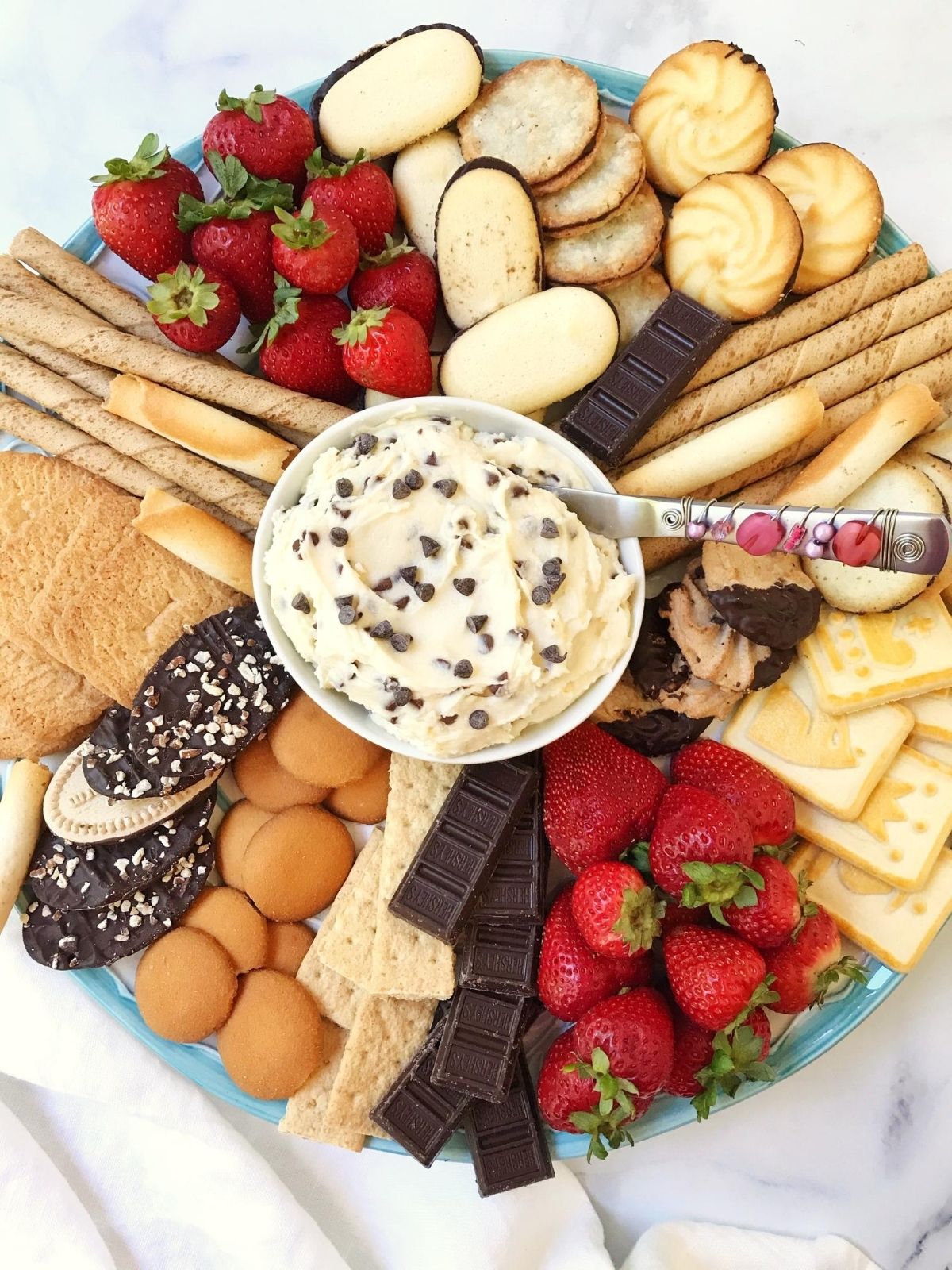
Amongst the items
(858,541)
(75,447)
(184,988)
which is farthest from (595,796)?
(75,447)

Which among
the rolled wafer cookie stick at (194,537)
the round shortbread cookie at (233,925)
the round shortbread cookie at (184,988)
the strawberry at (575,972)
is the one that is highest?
the rolled wafer cookie stick at (194,537)

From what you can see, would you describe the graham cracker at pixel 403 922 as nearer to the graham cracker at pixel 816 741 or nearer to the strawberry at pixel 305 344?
the graham cracker at pixel 816 741

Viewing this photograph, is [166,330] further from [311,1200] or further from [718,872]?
[311,1200]

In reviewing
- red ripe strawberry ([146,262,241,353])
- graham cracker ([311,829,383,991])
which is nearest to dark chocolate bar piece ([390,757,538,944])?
graham cracker ([311,829,383,991])

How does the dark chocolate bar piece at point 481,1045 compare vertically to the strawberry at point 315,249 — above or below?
below

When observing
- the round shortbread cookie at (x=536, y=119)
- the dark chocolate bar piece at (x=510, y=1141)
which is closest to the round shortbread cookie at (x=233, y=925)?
the dark chocolate bar piece at (x=510, y=1141)

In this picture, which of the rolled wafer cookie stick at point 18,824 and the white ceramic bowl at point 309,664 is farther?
the rolled wafer cookie stick at point 18,824
